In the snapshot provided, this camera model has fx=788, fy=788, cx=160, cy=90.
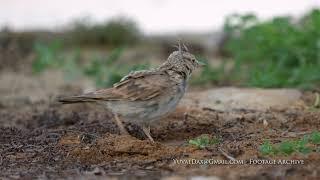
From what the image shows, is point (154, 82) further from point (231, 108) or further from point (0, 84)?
point (0, 84)

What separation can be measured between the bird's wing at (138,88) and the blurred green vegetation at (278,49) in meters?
3.15

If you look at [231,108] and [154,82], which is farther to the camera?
[231,108]

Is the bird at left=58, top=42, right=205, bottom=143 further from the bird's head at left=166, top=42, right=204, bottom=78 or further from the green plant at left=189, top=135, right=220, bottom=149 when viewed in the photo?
the green plant at left=189, top=135, right=220, bottom=149

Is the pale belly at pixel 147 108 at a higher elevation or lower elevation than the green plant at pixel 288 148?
higher

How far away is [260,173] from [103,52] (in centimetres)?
1195

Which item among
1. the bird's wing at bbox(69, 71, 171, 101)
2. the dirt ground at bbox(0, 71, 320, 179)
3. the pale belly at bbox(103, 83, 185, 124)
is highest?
the bird's wing at bbox(69, 71, 171, 101)

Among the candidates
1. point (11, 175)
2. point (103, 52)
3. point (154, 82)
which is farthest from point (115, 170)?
point (103, 52)

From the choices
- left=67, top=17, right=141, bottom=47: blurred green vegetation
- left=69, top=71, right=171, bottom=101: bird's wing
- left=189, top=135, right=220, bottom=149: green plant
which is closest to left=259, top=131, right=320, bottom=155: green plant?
left=189, top=135, right=220, bottom=149: green plant

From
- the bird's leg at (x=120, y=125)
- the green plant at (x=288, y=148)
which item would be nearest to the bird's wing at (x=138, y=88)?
the bird's leg at (x=120, y=125)

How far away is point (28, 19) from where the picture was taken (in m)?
18.3

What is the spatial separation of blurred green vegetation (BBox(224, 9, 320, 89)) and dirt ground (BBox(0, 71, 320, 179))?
81 centimetres

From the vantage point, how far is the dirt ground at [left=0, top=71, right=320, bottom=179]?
5.65 m

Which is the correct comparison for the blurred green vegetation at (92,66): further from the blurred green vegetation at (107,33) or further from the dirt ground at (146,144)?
the blurred green vegetation at (107,33)

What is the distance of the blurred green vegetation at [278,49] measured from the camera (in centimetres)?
1002
